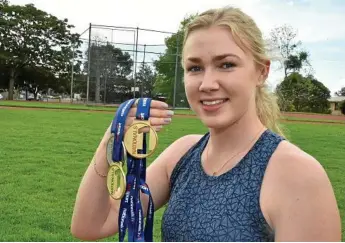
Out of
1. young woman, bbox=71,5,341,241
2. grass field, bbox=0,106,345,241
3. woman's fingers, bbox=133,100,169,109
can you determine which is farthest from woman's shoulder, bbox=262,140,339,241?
grass field, bbox=0,106,345,241

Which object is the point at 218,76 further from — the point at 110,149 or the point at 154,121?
the point at 110,149

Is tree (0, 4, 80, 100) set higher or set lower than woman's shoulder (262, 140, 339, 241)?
higher

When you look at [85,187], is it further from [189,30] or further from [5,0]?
[5,0]

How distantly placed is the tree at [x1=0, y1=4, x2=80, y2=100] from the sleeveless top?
50.8 meters

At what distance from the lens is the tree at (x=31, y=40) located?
5150cm

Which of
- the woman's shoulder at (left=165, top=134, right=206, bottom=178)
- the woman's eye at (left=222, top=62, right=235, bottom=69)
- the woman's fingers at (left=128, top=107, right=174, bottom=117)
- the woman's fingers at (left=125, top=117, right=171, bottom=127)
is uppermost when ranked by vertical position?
the woman's eye at (left=222, top=62, right=235, bottom=69)

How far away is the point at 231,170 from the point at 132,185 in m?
0.30

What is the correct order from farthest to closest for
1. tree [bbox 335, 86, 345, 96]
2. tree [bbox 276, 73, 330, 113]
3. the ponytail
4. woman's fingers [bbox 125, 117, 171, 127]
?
tree [bbox 335, 86, 345, 96] → tree [bbox 276, 73, 330, 113] → the ponytail → woman's fingers [bbox 125, 117, 171, 127]

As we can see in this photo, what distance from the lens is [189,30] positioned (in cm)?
162

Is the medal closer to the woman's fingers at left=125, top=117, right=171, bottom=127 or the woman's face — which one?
the woman's fingers at left=125, top=117, right=171, bottom=127

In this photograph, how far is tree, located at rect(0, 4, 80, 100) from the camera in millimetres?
51500

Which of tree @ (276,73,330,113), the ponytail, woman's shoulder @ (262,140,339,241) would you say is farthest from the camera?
tree @ (276,73,330,113)

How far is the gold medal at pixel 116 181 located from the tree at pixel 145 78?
3070 cm

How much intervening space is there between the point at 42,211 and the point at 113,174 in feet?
13.2
